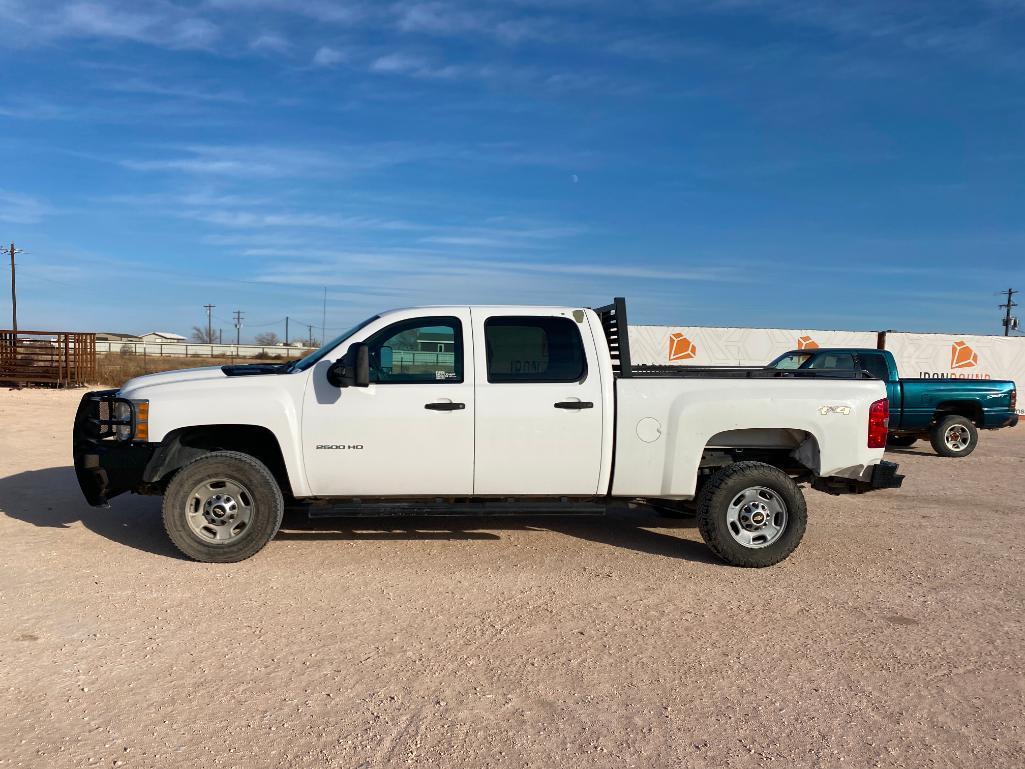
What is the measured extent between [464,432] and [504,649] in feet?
5.97

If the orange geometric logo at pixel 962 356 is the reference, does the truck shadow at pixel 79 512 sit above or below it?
below

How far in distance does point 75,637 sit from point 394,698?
195 centimetres

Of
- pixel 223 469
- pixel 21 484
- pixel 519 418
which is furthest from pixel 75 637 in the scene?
pixel 21 484

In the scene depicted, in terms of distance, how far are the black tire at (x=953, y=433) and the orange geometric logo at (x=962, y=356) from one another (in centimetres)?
993

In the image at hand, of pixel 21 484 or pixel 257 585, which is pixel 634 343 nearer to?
pixel 21 484

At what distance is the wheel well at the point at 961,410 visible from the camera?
42.6ft

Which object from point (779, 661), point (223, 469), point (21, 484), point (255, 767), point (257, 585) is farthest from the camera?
point (21, 484)

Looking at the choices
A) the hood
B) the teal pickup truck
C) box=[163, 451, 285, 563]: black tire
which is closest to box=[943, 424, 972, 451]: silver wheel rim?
the teal pickup truck

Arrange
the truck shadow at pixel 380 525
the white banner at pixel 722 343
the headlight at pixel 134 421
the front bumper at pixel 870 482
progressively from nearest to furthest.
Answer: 1. the headlight at pixel 134 421
2. the front bumper at pixel 870 482
3. the truck shadow at pixel 380 525
4. the white banner at pixel 722 343

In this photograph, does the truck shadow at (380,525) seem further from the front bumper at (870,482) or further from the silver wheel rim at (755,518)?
the front bumper at (870,482)

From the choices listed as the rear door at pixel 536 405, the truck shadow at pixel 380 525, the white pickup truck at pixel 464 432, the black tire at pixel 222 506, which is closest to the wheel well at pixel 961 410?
the truck shadow at pixel 380 525

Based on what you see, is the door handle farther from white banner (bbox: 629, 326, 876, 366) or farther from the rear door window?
white banner (bbox: 629, 326, 876, 366)

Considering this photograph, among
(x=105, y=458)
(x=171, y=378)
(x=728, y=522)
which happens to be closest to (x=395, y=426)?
(x=171, y=378)

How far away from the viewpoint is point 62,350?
25375 millimetres
